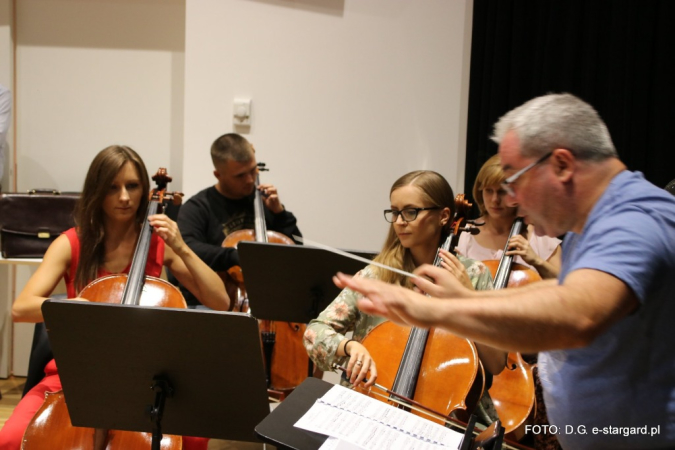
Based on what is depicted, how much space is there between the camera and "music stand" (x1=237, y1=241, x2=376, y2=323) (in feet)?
7.61

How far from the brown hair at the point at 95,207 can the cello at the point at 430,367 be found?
110 centimetres

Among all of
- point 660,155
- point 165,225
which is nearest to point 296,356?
point 165,225

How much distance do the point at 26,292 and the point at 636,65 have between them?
9.87 feet

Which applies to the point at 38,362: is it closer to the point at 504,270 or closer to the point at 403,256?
the point at 403,256

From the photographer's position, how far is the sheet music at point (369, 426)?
4.00 ft

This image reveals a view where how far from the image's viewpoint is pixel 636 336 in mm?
1074

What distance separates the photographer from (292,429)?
1.24 m

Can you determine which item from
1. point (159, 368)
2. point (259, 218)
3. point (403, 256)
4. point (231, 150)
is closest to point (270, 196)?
point (259, 218)

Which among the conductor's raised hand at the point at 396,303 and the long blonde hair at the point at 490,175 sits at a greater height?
the long blonde hair at the point at 490,175

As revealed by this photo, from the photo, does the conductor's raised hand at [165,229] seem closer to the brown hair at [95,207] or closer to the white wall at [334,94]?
the brown hair at [95,207]

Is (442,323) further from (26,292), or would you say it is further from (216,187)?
(216,187)

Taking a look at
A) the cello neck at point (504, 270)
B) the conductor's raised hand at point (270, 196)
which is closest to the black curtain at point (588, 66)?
the conductor's raised hand at point (270, 196)

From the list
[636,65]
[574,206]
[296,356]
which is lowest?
[296,356]

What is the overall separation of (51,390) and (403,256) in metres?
1.23
